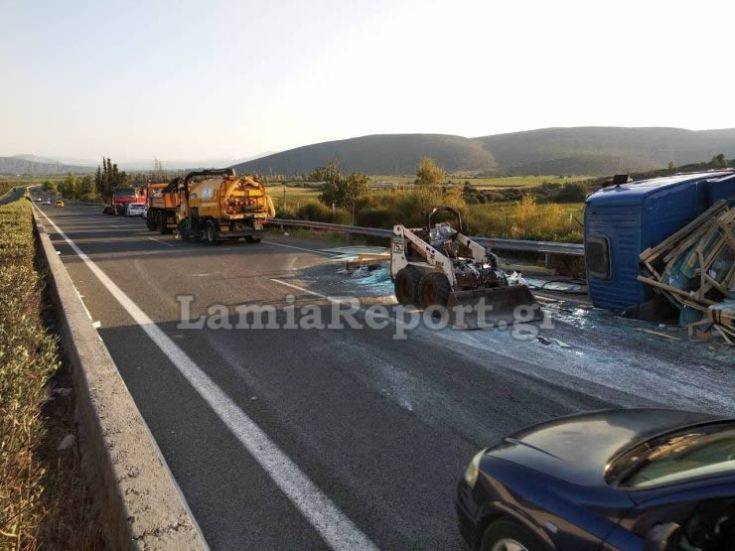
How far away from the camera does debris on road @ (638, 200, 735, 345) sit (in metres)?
7.59

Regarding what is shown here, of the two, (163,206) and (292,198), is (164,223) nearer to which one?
(163,206)

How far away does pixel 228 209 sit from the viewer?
73.6 feet

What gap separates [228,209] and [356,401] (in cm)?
1780

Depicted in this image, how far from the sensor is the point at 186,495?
408cm

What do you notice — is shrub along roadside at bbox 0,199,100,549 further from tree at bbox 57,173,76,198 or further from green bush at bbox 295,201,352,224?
tree at bbox 57,173,76,198

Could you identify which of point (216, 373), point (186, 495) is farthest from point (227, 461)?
point (216, 373)

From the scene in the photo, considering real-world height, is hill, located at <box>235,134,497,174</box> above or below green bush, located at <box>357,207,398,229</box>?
above

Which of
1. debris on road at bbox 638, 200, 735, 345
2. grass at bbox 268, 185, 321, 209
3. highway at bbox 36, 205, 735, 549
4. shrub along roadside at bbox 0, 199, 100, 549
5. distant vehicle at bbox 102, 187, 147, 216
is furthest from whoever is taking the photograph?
distant vehicle at bbox 102, 187, 147, 216

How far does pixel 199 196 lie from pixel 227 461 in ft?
67.1

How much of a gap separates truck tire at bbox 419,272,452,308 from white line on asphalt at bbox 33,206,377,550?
12.6ft

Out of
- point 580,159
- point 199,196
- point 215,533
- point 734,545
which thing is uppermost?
point 580,159

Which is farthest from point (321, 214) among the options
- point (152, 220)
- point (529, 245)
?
point (529, 245)

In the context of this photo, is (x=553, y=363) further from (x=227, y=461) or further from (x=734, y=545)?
(x=734, y=545)

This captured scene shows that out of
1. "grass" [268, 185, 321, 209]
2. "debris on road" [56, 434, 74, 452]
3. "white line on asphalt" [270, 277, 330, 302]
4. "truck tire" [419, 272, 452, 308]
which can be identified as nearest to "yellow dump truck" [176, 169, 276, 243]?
"grass" [268, 185, 321, 209]
